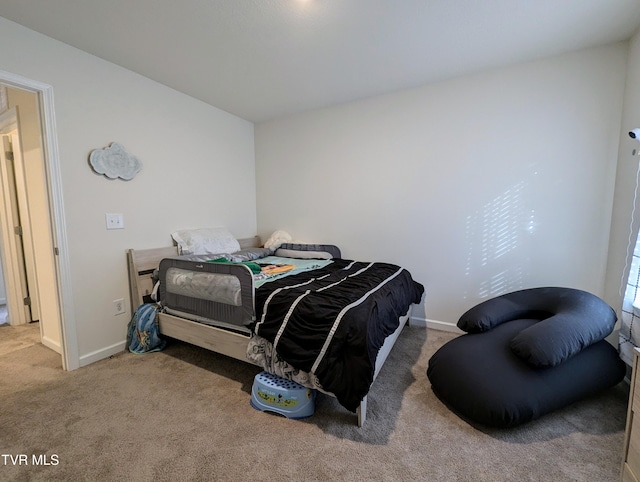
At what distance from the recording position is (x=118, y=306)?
2.38 metres

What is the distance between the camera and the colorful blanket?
232 cm

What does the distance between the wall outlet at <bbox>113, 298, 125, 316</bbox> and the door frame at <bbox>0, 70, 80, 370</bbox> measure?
0.93 ft

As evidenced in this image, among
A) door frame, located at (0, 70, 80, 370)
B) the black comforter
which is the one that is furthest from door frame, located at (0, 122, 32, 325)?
the black comforter

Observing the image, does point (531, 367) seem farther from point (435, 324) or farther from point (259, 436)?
point (259, 436)

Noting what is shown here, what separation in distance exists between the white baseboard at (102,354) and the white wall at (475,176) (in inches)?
86.1

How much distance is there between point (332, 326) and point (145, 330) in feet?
5.82

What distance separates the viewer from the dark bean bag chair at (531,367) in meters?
1.47

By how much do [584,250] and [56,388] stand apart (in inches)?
161

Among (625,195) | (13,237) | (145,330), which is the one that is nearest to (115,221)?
(145,330)

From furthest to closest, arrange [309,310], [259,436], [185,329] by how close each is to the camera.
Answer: [185,329] → [309,310] → [259,436]

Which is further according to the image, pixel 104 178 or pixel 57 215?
pixel 104 178

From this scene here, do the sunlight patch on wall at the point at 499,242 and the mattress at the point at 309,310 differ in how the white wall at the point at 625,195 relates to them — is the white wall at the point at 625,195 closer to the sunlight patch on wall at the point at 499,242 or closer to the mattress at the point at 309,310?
→ the sunlight patch on wall at the point at 499,242

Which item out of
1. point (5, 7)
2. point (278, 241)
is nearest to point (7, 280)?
point (5, 7)

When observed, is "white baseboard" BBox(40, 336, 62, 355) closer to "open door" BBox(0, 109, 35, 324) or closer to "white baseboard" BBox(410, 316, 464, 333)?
"open door" BBox(0, 109, 35, 324)
